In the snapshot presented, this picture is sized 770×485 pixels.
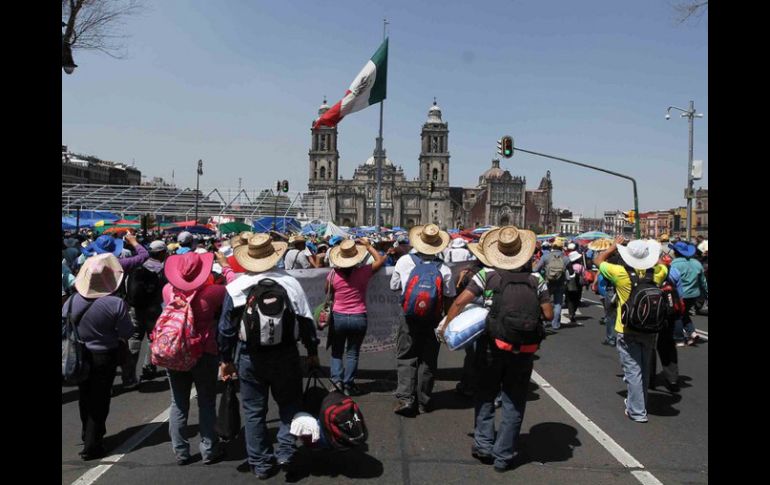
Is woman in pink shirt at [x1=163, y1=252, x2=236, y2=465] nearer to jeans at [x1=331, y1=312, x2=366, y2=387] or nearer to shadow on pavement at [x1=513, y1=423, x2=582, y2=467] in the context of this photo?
jeans at [x1=331, y1=312, x2=366, y2=387]

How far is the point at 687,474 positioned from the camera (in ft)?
14.4

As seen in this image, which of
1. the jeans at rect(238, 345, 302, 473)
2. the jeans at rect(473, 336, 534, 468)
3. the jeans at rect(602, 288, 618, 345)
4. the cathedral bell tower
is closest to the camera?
the jeans at rect(238, 345, 302, 473)

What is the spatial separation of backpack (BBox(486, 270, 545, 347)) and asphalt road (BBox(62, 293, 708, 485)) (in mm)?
1112

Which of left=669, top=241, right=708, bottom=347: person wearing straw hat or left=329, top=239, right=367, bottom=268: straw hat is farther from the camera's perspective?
left=669, top=241, right=708, bottom=347: person wearing straw hat

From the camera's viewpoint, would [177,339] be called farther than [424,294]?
No

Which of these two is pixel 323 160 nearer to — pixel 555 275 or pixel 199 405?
pixel 555 275

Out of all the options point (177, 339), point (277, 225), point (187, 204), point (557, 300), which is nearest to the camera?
point (177, 339)

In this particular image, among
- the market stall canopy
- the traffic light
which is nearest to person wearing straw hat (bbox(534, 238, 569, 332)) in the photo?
the traffic light

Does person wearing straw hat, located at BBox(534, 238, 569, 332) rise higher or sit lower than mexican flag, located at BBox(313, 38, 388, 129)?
lower

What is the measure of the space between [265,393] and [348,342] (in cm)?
221

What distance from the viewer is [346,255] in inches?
253

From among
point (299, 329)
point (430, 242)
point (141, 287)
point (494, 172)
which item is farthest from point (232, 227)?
point (494, 172)

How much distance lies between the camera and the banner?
7504mm
